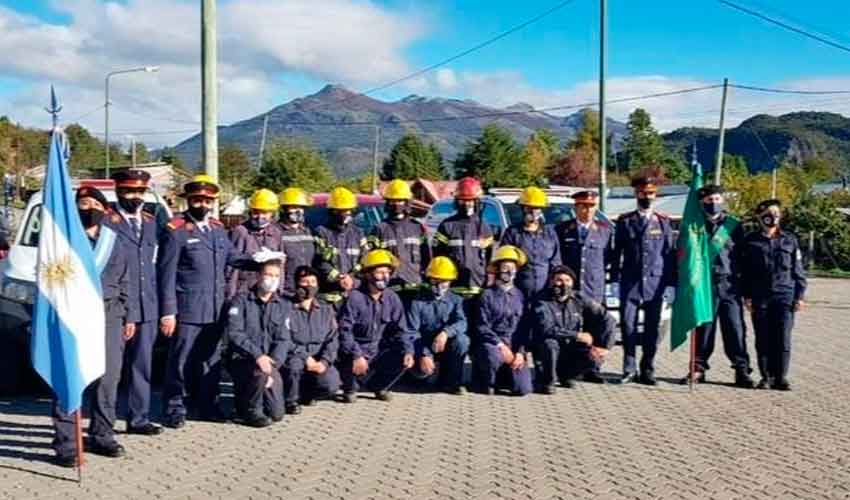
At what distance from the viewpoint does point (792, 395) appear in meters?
9.16

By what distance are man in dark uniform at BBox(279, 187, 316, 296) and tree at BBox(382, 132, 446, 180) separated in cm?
5227

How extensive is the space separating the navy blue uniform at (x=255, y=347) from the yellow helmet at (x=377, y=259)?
3.64 feet

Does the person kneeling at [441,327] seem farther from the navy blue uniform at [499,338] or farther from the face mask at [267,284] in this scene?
the face mask at [267,284]

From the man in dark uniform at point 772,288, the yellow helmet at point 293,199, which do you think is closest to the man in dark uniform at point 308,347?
the yellow helmet at point 293,199

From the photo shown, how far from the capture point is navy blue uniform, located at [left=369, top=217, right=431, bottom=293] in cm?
950

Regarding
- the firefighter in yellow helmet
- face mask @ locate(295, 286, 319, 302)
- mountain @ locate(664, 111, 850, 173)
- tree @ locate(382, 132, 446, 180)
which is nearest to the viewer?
face mask @ locate(295, 286, 319, 302)

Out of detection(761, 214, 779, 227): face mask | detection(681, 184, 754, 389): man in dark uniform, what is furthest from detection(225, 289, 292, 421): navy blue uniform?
detection(761, 214, 779, 227): face mask

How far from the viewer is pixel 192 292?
25.0ft

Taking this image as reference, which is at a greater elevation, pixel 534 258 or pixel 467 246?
pixel 467 246

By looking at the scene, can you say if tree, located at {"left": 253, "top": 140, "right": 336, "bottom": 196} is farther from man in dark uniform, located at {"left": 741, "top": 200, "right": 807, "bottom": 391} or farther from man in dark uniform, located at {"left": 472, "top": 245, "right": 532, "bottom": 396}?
man in dark uniform, located at {"left": 741, "top": 200, "right": 807, "bottom": 391}

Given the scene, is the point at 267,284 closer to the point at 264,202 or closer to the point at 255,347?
the point at 255,347

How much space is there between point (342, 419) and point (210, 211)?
7.06ft

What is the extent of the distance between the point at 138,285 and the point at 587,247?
474 centimetres

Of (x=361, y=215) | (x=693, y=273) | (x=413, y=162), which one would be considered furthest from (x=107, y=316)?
(x=413, y=162)
